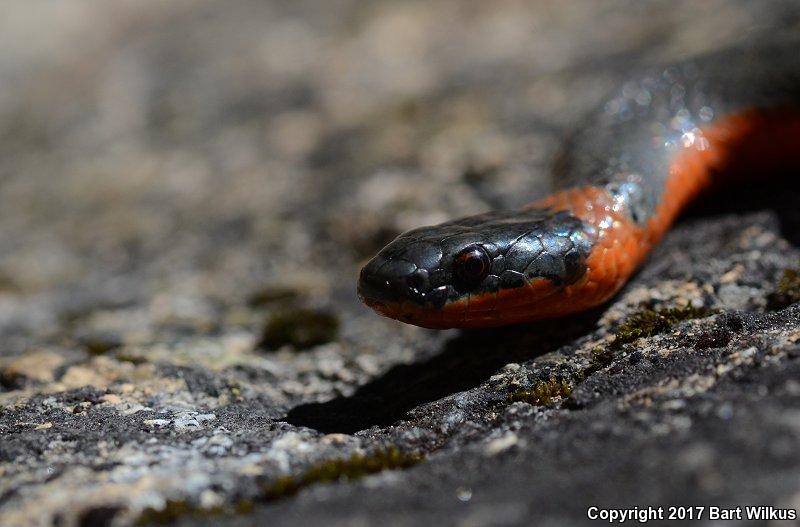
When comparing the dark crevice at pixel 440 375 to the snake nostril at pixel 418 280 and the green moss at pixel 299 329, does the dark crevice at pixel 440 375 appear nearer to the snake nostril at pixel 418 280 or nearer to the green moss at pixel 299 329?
the snake nostril at pixel 418 280

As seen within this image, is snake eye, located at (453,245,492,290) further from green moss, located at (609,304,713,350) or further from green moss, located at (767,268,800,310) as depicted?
green moss, located at (767,268,800,310)

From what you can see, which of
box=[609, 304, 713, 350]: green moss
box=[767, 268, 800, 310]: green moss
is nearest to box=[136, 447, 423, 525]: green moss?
box=[609, 304, 713, 350]: green moss

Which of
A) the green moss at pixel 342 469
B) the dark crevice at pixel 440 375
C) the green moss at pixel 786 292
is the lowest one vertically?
the dark crevice at pixel 440 375

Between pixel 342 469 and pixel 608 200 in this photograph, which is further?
pixel 608 200

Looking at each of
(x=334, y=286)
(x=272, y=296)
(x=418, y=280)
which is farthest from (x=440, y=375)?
(x=272, y=296)

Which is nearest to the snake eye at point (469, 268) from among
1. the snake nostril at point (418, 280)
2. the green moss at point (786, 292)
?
the snake nostril at point (418, 280)

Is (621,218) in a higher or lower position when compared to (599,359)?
higher

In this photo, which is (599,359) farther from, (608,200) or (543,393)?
(608,200)

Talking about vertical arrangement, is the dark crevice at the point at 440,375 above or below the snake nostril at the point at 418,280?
below
